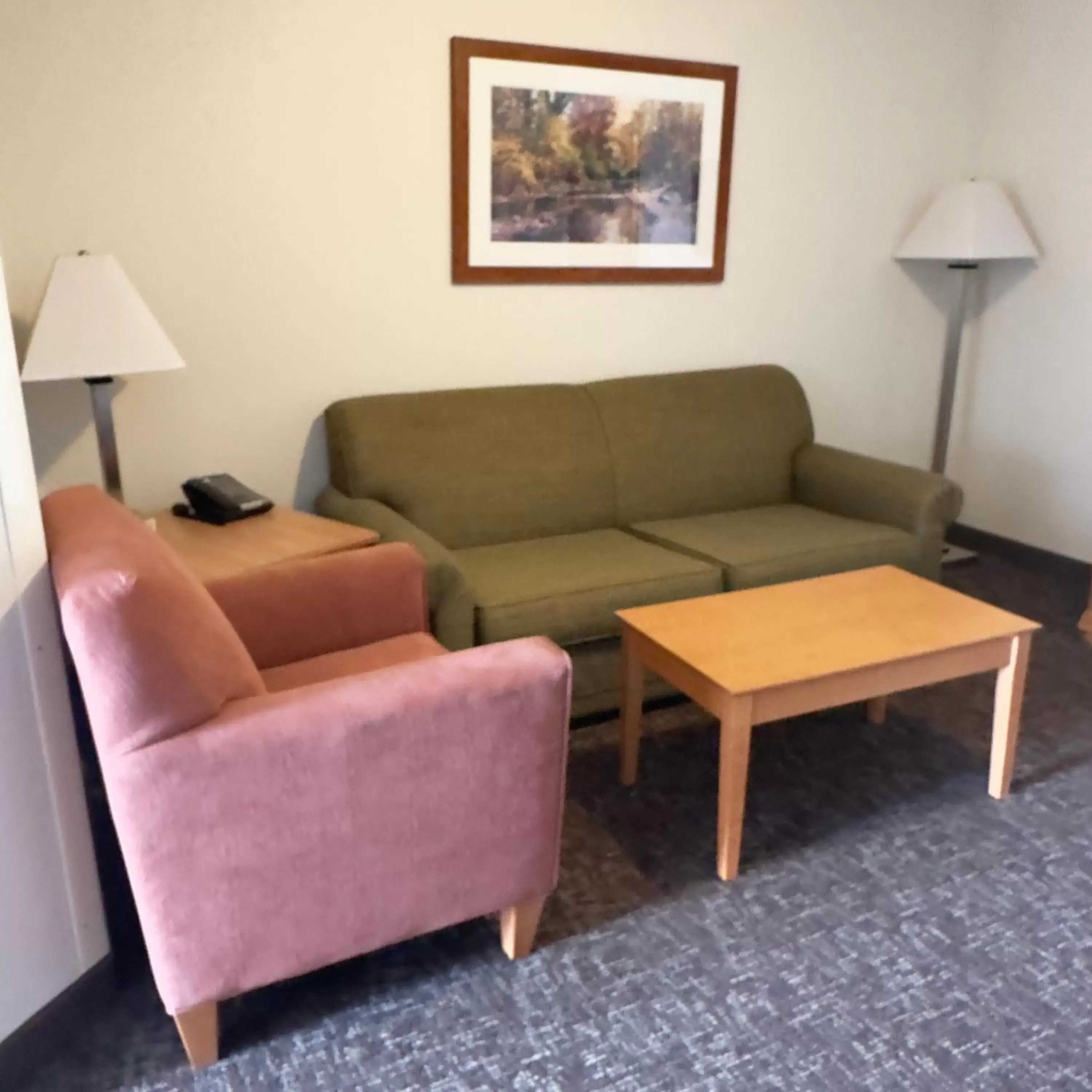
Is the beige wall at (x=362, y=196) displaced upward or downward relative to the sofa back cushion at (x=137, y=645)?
upward

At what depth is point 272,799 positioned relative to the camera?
158cm

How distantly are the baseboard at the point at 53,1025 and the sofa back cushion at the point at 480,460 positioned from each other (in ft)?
5.02

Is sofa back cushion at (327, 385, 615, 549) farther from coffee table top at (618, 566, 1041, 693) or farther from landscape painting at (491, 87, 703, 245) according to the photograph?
coffee table top at (618, 566, 1041, 693)

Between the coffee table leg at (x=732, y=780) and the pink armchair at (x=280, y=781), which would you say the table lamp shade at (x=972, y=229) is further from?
the pink armchair at (x=280, y=781)

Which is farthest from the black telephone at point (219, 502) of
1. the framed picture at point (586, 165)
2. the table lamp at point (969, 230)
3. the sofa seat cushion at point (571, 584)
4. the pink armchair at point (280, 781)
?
the table lamp at point (969, 230)

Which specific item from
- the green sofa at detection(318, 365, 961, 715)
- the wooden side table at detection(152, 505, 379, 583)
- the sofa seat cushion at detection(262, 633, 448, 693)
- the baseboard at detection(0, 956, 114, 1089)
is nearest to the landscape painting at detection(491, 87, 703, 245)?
the green sofa at detection(318, 365, 961, 715)

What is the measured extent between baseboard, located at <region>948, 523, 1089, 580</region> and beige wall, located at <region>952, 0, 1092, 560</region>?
0.10 ft

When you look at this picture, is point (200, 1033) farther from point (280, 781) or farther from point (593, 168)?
point (593, 168)

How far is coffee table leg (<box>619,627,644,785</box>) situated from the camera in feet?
8.11

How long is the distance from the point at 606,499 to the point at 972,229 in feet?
5.67

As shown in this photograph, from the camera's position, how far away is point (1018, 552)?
420 cm

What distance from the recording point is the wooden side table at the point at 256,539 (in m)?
2.41

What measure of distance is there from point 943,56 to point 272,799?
3.75 m

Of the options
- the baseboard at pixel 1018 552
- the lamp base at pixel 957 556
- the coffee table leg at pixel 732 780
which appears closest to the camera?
the coffee table leg at pixel 732 780
